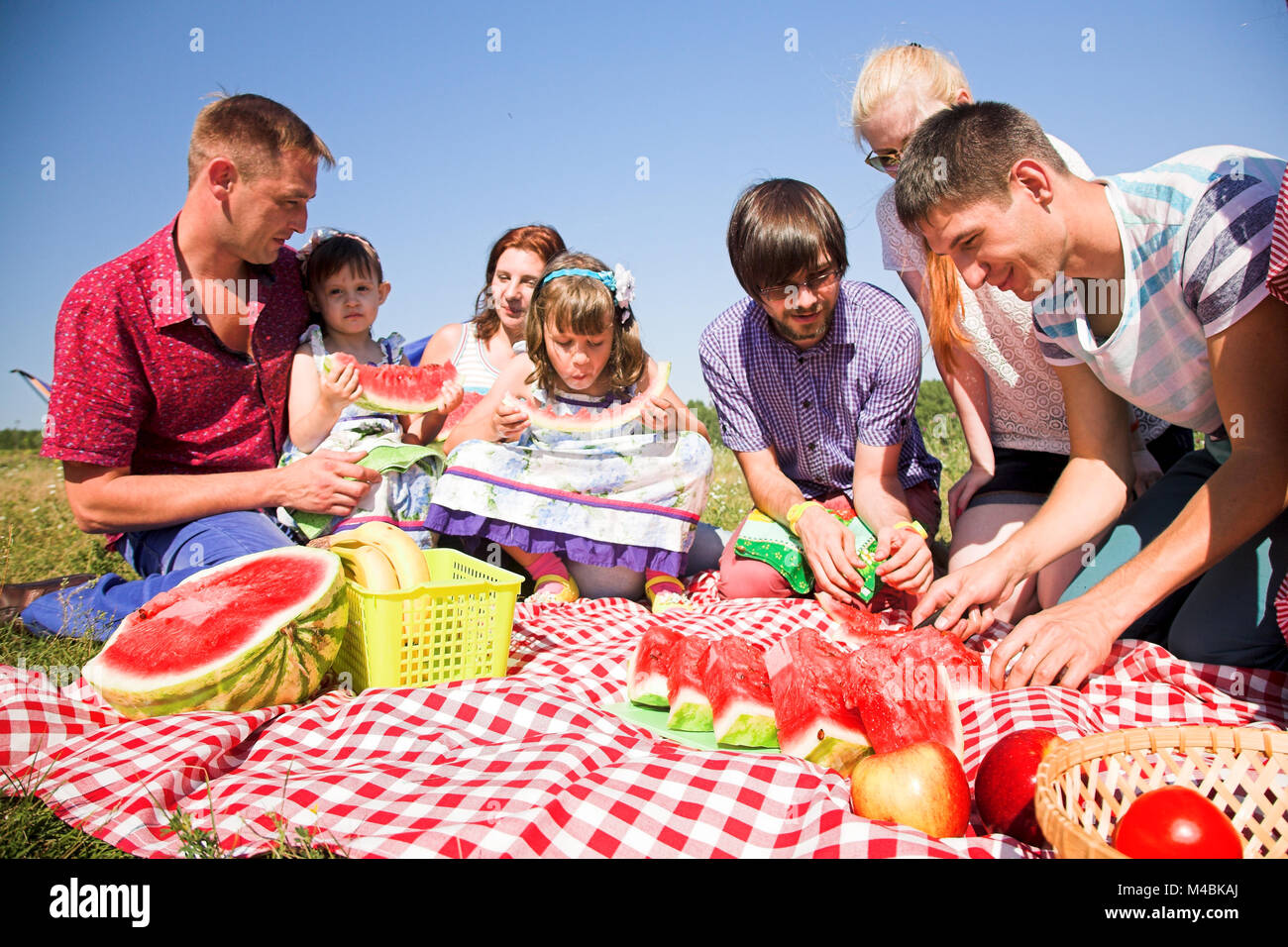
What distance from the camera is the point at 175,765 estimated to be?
7.77 feet

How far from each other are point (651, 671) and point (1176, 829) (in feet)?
5.55

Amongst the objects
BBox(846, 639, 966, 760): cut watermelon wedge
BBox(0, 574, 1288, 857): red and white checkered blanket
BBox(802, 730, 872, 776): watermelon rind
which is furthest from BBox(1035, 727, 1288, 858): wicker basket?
BBox(802, 730, 872, 776): watermelon rind

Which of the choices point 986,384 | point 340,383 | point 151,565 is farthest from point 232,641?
point 986,384

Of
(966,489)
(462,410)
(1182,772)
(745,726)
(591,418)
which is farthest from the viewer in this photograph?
(462,410)

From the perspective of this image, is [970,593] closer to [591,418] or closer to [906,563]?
[906,563]

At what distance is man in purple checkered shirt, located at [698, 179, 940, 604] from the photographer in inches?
155

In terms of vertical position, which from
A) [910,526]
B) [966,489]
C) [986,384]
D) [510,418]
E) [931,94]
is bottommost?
[910,526]

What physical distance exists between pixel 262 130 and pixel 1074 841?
13.3 feet

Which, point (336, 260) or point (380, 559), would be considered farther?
point (336, 260)

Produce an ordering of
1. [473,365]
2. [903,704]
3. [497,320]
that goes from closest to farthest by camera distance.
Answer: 1. [903,704]
2. [473,365]
3. [497,320]

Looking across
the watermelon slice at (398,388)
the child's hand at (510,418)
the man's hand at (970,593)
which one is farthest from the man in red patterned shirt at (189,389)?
the man's hand at (970,593)

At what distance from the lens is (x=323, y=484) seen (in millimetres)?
4113
